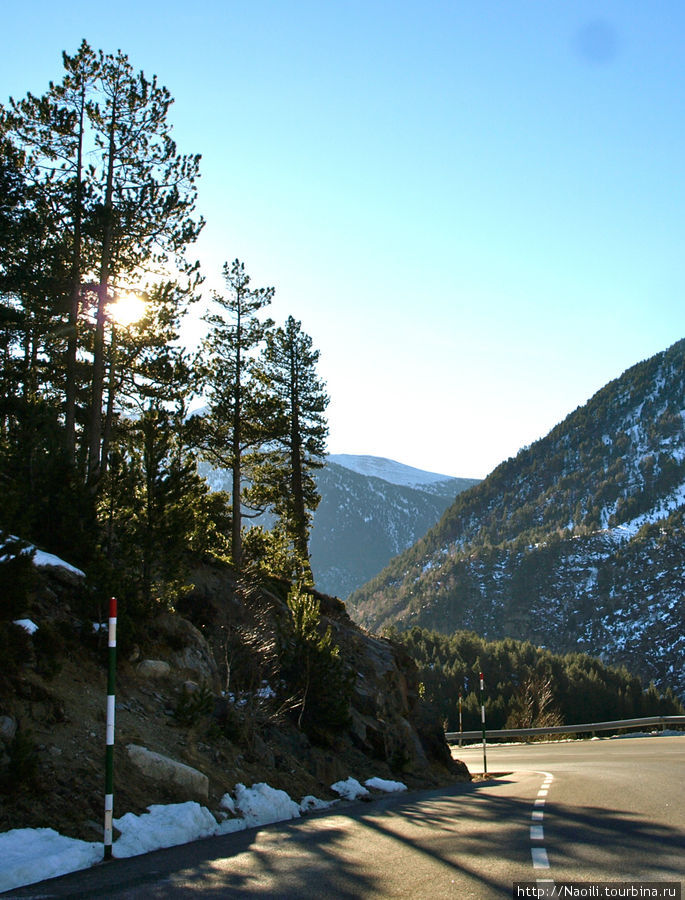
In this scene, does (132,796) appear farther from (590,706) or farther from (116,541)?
(590,706)

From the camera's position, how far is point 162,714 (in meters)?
11.9

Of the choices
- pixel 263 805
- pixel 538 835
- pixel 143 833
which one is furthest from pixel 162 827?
pixel 538 835

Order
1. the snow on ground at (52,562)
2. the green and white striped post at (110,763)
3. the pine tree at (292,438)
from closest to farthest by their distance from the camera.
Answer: the green and white striped post at (110,763)
the snow on ground at (52,562)
the pine tree at (292,438)

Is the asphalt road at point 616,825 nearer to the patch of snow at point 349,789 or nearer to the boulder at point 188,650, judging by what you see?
the patch of snow at point 349,789

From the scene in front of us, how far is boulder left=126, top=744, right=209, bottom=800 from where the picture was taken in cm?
974

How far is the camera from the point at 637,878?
5.44 m

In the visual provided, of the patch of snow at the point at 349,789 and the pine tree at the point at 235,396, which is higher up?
the pine tree at the point at 235,396

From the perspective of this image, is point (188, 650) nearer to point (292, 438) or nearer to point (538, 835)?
point (538, 835)

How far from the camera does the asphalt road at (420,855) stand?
5.59m

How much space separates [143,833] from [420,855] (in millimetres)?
3095

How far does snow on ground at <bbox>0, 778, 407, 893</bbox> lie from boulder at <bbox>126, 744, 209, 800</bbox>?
18.6 inches

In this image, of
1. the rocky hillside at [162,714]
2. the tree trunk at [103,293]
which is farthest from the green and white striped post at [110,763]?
the tree trunk at [103,293]

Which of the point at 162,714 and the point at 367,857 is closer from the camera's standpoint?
the point at 367,857

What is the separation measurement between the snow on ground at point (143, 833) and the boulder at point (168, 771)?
0.47 meters
